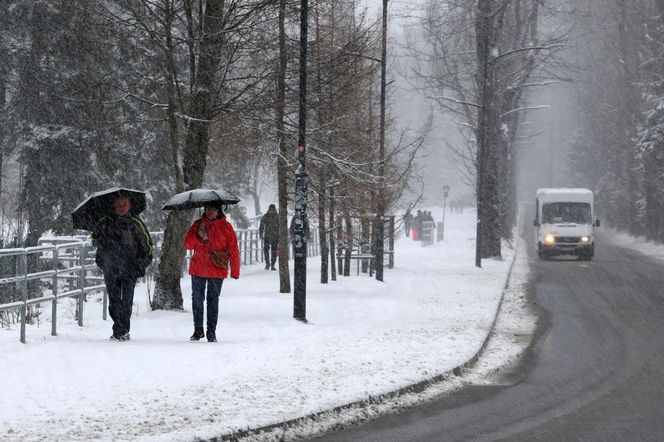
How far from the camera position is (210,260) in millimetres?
12836

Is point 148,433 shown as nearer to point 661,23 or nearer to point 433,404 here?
point 433,404

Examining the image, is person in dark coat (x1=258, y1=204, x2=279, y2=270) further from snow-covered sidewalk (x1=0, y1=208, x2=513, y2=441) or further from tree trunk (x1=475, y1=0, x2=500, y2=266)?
tree trunk (x1=475, y1=0, x2=500, y2=266)

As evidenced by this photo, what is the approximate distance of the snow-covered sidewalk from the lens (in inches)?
315

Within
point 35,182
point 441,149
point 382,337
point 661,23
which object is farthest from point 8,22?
point 441,149

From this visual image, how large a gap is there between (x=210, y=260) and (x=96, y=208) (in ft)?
5.78

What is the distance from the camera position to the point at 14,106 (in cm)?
2930

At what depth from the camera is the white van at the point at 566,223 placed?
4012 cm

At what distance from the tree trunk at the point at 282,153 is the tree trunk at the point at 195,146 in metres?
1.28

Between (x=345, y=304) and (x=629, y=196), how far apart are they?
5091 cm

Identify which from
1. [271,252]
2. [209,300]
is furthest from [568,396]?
[271,252]

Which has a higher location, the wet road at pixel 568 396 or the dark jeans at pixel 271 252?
the dark jeans at pixel 271 252

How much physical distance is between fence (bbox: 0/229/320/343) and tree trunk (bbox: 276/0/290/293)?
8.14ft

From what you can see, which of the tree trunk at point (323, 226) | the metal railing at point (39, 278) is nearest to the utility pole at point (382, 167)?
the tree trunk at point (323, 226)

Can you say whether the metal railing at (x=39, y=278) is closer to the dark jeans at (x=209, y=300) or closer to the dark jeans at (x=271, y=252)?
the dark jeans at (x=209, y=300)
